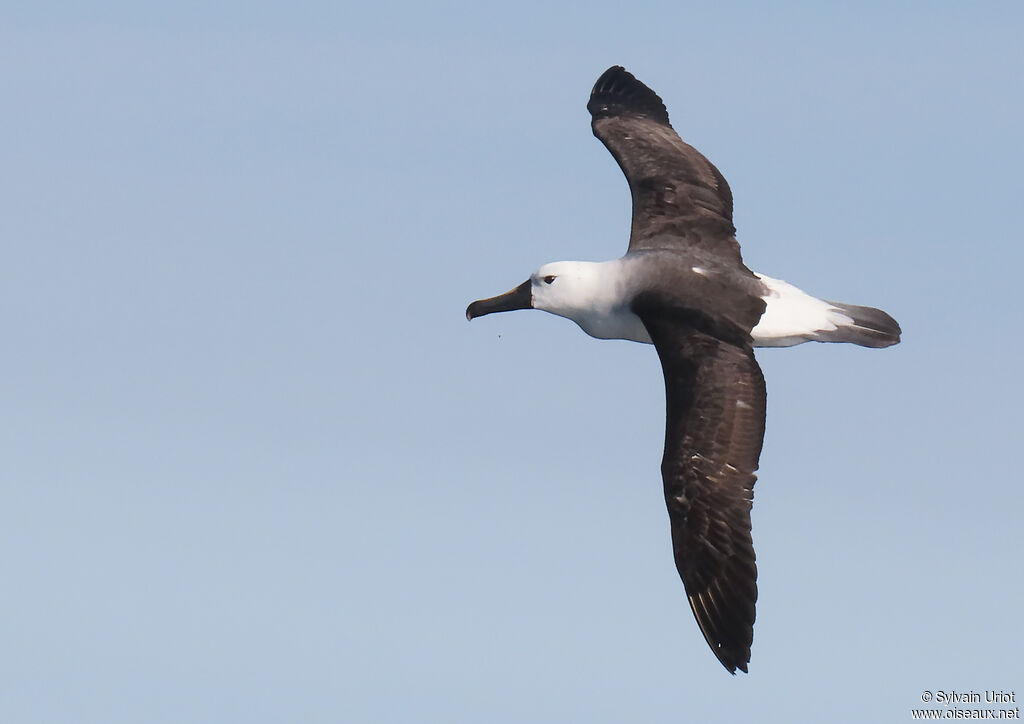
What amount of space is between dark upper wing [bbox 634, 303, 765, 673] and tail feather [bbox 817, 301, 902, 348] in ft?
4.29

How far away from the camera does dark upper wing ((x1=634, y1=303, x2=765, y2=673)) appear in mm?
13711

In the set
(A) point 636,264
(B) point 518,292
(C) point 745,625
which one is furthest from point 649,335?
(C) point 745,625

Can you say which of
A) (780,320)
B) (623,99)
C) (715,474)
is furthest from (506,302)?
(715,474)

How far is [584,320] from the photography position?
53.1 ft

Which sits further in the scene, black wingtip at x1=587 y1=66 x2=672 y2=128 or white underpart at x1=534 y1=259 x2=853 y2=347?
black wingtip at x1=587 y1=66 x2=672 y2=128

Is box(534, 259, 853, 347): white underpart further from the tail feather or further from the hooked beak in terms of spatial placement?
the hooked beak

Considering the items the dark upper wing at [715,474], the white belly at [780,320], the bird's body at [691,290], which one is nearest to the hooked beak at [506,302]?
the bird's body at [691,290]

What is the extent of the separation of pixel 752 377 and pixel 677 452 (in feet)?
2.97

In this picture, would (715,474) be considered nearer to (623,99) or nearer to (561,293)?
(561,293)

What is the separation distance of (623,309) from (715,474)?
2.13 m

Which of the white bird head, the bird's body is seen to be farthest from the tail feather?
the white bird head

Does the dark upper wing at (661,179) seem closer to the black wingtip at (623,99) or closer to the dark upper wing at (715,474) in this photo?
the black wingtip at (623,99)

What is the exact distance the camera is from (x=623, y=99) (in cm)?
1867

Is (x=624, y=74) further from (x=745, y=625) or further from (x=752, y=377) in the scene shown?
(x=745, y=625)
